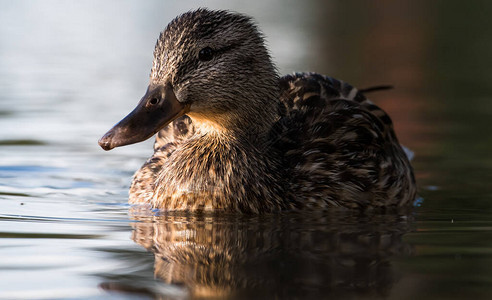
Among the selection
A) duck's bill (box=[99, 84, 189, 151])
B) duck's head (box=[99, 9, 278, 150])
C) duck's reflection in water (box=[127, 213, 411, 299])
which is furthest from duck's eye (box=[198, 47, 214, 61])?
duck's reflection in water (box=[127, 213, 411, 299])

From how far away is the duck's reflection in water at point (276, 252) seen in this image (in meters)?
4.75

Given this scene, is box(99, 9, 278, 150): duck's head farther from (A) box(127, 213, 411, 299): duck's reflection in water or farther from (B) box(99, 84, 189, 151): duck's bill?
(A) box(127, 213, 411, 299): duck's reflection in water

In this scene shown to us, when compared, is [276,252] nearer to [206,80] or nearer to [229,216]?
[229,216]

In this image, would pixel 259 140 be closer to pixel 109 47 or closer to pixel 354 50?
pixel 354 50

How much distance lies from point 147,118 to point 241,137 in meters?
→ 0.99

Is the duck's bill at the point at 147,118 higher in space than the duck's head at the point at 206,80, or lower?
lower

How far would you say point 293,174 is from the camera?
7.43 meters

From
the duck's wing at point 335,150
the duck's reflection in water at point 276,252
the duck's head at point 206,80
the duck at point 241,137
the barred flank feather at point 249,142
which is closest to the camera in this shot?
the duck's reflection in water at point 276,252

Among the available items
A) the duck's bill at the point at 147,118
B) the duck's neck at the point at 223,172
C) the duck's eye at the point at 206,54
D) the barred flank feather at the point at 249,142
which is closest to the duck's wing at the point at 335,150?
the barred flank feather at the point at 249,142

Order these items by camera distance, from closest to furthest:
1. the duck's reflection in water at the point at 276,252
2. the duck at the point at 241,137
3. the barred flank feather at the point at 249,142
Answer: the duck's reflection in water at the point at 276,252, the duck at the point at 241,137, the barred flank feather at the point at 249,142

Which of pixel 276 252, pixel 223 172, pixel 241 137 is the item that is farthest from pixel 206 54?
pixel 276 252

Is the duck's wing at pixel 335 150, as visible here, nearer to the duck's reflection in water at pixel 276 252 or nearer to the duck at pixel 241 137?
the duck at pixel 241 137

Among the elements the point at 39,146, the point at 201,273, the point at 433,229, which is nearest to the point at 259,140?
the point at 433,229

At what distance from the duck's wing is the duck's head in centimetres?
36
